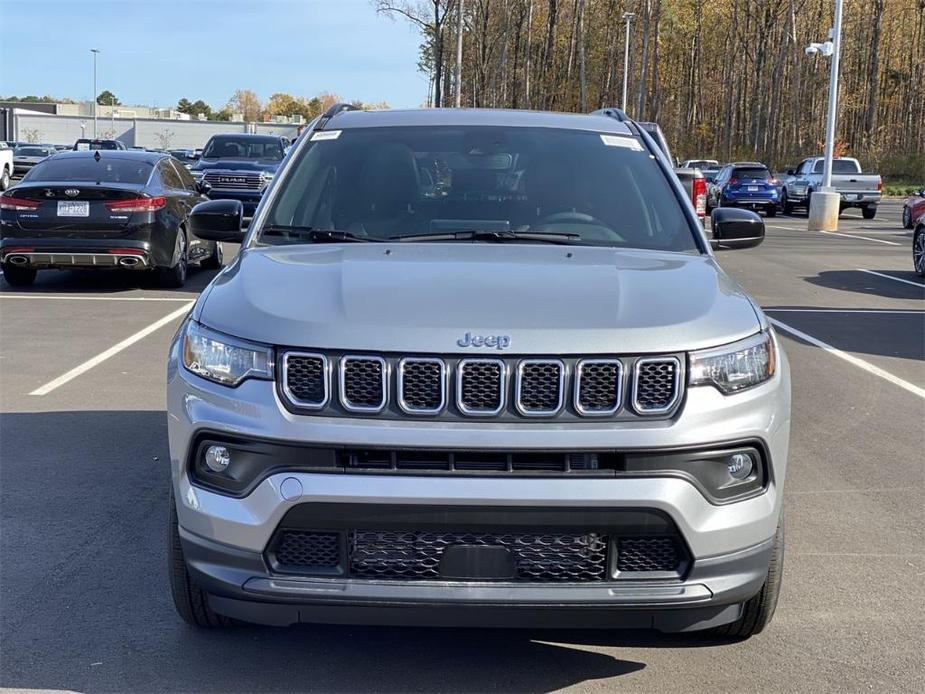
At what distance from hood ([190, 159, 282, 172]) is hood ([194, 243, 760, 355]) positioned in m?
18.3

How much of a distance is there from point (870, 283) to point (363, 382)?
1482cm

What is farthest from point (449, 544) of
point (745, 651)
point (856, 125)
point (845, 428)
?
point (856, 125)

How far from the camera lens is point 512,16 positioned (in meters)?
66.9

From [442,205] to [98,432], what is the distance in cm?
333

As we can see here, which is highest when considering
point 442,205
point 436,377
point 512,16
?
point 512,16

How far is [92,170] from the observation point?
14.4 metres

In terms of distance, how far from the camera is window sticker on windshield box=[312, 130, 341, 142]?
210 inches

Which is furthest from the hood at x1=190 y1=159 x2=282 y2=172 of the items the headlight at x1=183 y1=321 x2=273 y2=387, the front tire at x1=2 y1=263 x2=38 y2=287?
the headlight at x1=183 y1=321 x2=273 y2=387

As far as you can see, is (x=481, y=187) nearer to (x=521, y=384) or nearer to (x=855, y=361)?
(x=521, y=384)

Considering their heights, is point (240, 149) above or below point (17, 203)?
above

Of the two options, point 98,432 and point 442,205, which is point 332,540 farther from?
point 98,432

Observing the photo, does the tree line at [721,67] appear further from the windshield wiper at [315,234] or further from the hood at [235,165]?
the windshield wiper at [315,234]

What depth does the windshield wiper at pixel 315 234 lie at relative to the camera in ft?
15.3

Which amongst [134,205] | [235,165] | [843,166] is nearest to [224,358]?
[134,205]
